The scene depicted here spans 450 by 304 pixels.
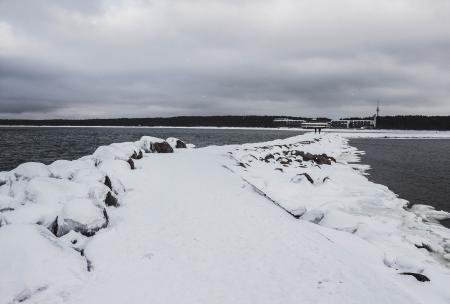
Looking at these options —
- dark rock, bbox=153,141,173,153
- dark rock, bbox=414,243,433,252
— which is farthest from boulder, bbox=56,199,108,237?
dark rock, bbox=153,141,173,153

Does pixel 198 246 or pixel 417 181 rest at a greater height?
pixel 198 246

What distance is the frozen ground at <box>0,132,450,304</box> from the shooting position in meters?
4.91

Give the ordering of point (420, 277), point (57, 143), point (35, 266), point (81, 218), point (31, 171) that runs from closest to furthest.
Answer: point (35, 266) → point (420, 277) → point (81, 218) → point (31, 171) → point (57, 143)

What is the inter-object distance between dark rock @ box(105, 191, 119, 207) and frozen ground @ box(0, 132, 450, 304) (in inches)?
1.0

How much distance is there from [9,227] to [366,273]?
5.95 m

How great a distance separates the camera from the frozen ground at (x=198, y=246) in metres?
4.91

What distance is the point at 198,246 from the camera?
646cm

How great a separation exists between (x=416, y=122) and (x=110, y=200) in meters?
180

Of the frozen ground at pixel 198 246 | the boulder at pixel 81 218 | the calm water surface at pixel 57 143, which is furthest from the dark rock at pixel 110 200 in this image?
the calm water surface at pixel 57 143

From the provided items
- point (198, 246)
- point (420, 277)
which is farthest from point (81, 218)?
point (420, 277)

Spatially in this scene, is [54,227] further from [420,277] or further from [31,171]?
[420,277]

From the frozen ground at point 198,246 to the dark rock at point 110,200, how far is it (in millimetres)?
26

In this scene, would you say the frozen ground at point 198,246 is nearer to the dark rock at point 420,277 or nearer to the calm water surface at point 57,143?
the dark rock at point 420,277

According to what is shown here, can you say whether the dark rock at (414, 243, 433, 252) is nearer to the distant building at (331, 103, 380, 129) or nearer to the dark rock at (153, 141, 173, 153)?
the dark rock at (153, 141, 173, 153)
